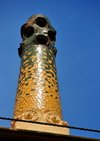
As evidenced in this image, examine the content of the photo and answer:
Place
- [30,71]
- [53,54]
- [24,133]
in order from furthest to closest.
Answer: [53,54] < [30,71] < [24,133]

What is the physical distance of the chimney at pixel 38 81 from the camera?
488 centimetres

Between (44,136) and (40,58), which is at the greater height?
(40,58)

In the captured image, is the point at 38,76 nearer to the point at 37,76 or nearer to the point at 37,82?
the point at 37,76

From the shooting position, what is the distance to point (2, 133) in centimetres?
337

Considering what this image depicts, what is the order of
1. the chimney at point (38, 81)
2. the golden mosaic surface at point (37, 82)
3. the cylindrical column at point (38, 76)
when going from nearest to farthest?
the chimney at point (38, 81), the cylindrical column at point (38, 76), the golden mosaic surface at point (37, 82)

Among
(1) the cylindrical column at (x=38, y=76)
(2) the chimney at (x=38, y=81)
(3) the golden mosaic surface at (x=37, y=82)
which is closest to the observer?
(2) the chimney at (x=38, y=81)

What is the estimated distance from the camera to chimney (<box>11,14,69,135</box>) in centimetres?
488

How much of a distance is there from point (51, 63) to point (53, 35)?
1241 mm

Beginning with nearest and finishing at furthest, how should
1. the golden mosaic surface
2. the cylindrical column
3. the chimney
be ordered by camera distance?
the chimney, the cylindrical column, the golden mosaic surface

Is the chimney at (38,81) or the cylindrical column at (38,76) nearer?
the chimney at (38,81)

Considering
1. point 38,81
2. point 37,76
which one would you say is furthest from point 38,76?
point 38,81

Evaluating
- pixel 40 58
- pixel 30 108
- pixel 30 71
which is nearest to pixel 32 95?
pixel 30 108

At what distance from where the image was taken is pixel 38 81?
20.0 feet

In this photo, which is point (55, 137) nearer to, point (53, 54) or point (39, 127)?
point (39, 127)
